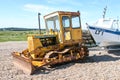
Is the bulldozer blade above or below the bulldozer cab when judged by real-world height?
below

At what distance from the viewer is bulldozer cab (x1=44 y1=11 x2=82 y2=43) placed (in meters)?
11.3

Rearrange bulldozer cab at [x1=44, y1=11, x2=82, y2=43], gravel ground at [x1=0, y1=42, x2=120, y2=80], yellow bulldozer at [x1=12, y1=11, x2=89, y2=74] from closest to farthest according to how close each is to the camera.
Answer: gravel ground at [x1=0, y1=42, x2=120, y2=80], yellow bulldozer at [x1=12, y1=11, x2=89, y2=74], bulldozer cab at [x1=44, y1=11, x2=82, y2=43]

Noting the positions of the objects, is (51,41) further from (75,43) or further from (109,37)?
(109,37)

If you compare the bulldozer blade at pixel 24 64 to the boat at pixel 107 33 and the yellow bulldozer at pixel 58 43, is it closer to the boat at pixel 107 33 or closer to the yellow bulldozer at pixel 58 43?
the yellow bulldozer at pixel 58 43

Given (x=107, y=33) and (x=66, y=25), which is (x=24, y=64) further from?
(x=107, y=33)

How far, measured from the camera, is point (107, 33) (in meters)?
15.0

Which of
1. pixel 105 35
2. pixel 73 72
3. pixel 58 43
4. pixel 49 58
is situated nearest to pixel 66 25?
pixel 58 43

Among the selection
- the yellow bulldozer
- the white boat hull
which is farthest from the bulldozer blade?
the white boat hull

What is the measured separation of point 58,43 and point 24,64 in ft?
7.38

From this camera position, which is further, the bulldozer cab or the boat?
the boat

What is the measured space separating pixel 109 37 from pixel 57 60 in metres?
5.56

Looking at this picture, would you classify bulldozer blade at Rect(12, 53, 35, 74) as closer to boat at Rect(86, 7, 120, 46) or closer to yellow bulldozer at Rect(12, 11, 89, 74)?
yellow bulldozer at Rect(12, 11, 89, 74)

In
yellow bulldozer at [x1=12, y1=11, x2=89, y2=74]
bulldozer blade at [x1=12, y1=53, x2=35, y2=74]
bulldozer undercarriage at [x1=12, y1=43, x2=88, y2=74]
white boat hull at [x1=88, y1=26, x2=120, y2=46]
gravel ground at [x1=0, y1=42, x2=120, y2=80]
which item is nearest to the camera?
gravel ground at [x1=0, y1=42, x2=120, y2=80]

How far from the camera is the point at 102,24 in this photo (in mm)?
15758
